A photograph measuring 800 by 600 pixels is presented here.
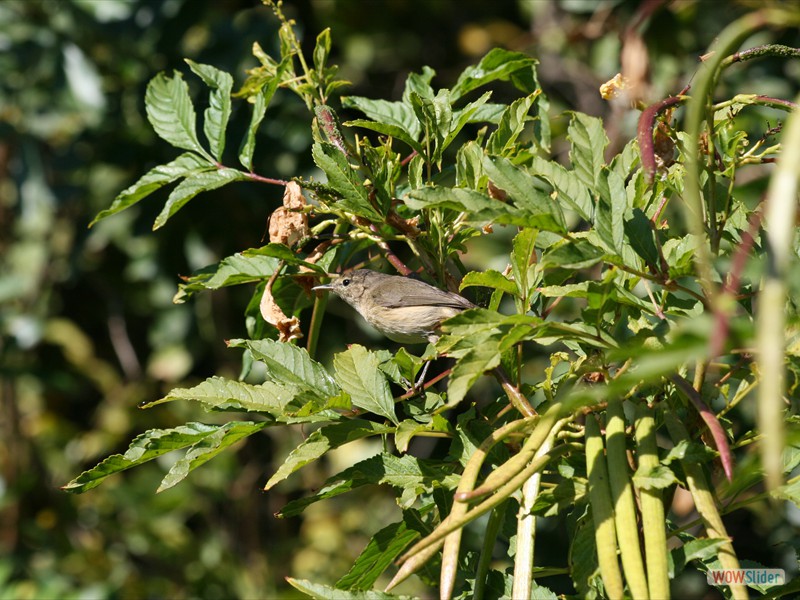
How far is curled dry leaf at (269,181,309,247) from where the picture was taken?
1.64 metres

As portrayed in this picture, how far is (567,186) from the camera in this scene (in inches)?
54.4

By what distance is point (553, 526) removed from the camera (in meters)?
3.46

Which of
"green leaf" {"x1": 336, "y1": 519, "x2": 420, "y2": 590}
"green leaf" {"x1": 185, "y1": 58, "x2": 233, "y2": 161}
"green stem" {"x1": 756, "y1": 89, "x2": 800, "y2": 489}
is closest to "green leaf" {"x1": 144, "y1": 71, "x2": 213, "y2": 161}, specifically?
"green leaf" {"x1": 185, "y1": 58, "x2": 233, "y2": 161}

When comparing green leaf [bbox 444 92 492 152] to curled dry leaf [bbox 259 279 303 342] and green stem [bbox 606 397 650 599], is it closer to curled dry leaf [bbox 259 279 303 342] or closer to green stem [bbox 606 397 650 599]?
curled dry leaf [bbox 259 279 303 342]

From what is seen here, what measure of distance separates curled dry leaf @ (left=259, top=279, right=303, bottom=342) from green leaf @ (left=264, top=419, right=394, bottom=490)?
33cm

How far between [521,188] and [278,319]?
2.04 feet

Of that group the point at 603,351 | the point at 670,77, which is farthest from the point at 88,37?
the point at 603,351

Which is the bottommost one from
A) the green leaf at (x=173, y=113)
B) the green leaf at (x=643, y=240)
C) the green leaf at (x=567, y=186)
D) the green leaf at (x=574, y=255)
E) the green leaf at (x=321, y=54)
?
the green leaf at (x=643, y=240)

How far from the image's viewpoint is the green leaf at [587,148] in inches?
54.1

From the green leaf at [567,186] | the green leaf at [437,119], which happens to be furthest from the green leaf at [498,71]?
the green leaf at [567,186]

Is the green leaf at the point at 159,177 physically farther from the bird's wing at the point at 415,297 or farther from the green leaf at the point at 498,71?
the bird's wing at the point at 415,297

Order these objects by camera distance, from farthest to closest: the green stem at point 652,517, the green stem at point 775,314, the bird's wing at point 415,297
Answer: the bird's wing at point 415,297 < the green stem at point 652,517 < the green stem at point 775,314

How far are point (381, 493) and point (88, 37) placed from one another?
9.27ft

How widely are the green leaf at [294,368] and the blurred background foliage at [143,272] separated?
1998 mm
